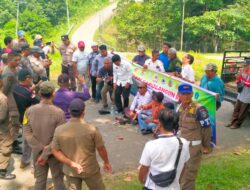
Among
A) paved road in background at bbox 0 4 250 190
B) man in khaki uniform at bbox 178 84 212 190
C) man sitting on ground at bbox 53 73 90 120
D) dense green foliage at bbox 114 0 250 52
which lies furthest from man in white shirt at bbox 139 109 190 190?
dense green foliage at bbox 114 0 250 52

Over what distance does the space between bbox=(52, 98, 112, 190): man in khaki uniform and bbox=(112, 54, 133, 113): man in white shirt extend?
4701mm

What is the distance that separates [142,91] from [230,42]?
34.9 meters

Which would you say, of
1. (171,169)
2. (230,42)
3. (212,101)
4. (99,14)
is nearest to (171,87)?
(212,101)

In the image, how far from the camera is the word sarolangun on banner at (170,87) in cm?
647

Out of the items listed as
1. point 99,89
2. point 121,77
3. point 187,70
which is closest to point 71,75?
point 99,89

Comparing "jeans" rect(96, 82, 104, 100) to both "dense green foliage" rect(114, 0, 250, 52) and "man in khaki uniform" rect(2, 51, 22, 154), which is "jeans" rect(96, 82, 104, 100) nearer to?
"man in khaki uniform" rect(2, 51, 22, 154)

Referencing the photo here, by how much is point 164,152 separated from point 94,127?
1.01m

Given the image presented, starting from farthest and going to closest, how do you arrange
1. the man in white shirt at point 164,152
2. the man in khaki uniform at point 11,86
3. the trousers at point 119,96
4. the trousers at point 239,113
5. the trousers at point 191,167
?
1. the trousers at point 119,96
2. the trousers at point 239,113
3. the man in khaki uniform at point 11,86
4. the trousers at point 191,167
5. the man in white shirt at point 164,152

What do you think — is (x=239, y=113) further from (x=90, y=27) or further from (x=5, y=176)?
(x=90, y=27)

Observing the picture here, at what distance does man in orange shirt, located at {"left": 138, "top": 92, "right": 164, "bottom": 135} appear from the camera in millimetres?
7316

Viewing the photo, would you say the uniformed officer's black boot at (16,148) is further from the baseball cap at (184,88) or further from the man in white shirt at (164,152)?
the man in white shirt at (164,152)

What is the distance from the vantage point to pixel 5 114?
5.51m

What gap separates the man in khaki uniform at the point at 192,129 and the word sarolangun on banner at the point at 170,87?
1.83m

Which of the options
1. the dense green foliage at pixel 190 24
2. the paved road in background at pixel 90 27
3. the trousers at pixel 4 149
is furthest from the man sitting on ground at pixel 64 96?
the paved road in background at pixel 90 27
